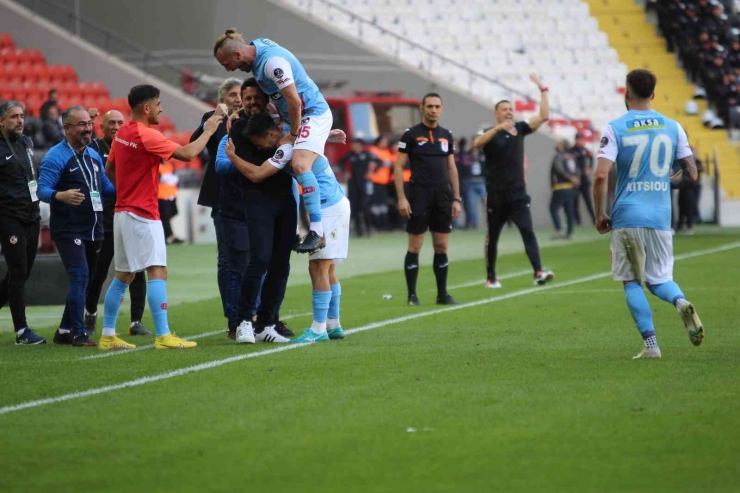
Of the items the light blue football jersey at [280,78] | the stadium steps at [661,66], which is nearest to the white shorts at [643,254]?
the light blue football jersey at [280,78]

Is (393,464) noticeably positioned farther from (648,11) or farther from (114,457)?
(648,11)

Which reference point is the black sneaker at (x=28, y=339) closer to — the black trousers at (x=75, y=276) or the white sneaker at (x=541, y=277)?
the black trousers at (x=75, y=276)

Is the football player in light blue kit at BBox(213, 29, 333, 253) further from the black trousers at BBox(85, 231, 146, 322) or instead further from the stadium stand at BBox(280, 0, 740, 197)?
the stadium stand at BBox(280, 0, 740, 197)

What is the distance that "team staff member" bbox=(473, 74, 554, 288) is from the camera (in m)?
15.2

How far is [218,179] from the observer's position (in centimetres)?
1101

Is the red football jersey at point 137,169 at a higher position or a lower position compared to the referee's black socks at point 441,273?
higher

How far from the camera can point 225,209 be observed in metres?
10.6

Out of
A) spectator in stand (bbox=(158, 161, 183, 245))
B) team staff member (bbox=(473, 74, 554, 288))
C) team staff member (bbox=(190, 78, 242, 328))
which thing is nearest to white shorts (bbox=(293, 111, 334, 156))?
team staff member (bbox=(190, 78, 242, 328))

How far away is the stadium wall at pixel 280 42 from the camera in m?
34.5

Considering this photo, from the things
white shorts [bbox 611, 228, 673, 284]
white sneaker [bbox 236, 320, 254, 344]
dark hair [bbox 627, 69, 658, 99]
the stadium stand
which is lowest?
white sneaker [bbox 236, 320, 254, 344]

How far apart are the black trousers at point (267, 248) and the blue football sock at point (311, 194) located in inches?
9.0

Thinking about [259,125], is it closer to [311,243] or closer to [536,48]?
[311,243]

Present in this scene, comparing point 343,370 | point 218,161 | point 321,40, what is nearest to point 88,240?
point 218,161

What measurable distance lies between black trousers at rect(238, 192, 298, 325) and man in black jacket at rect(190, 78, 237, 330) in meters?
0.77
